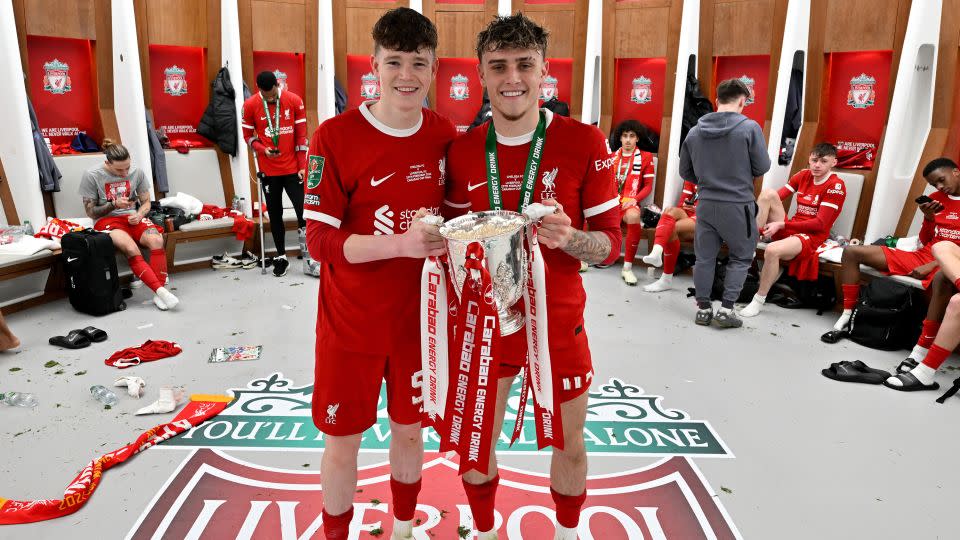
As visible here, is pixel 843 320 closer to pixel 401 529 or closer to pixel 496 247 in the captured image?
pixel 401 529

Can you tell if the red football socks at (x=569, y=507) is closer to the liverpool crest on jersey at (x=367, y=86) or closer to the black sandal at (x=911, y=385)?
the black sandal at (x=911, y=385)

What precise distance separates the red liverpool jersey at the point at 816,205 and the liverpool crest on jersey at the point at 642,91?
250 cm

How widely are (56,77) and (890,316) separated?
730 centimetres

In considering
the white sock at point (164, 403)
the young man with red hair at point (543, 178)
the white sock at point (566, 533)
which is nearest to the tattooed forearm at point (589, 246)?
the young man with red hair at point (543, 178)

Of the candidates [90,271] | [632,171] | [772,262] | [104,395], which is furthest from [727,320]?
[90,271]

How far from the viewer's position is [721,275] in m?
5.31

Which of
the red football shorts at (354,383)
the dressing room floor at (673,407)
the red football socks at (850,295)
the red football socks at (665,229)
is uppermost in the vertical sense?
the red football shorts at (354,383)

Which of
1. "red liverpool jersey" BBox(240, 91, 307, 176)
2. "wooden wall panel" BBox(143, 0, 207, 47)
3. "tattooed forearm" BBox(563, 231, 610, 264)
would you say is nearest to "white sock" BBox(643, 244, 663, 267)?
"red liverpool jersey" BBox(240, 91, 307, 176)

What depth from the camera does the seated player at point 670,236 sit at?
564 cm

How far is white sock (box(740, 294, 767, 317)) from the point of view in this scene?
4.91m

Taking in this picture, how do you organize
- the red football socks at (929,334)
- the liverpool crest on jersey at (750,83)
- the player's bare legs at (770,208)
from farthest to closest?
the liverpool crest on jersey at (750,83)
the player's bare legs at (770,208)
the red football socks at (929,334)

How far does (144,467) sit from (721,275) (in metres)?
4.35

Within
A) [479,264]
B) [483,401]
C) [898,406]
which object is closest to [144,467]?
[483,401]

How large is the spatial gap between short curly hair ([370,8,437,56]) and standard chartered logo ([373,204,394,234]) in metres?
0.41
